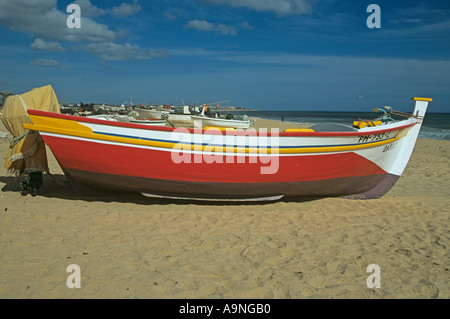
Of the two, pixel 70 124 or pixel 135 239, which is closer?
pixel 135 239

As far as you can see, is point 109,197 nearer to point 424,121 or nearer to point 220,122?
point 220,122

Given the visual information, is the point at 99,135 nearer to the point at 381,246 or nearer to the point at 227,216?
the point at 227,216

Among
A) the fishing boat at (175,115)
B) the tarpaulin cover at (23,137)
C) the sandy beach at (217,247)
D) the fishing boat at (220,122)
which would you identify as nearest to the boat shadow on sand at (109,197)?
the sandy beach at (217,247)

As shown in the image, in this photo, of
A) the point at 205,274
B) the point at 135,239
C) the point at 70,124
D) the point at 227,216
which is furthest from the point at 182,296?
the point at 70,124

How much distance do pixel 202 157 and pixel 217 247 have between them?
1.58 meters

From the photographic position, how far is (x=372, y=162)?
590 centimetres

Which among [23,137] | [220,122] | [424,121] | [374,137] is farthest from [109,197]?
[424,121]

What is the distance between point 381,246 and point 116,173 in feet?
12.9

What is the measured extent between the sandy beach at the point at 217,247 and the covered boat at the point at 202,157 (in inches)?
14.3

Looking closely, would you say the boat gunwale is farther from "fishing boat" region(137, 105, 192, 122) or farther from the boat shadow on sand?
"fishing boat" region(137, 105, 192, 122)

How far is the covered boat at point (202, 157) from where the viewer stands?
4785 mm

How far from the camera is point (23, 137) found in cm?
505

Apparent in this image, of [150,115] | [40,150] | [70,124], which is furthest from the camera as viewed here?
[150,115]

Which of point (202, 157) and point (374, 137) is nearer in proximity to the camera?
point (202, 157)
